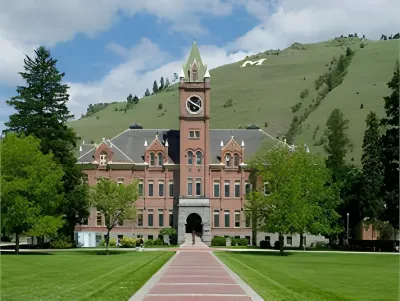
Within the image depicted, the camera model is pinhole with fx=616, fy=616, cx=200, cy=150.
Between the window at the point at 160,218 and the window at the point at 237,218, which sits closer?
the window at the point at 160,218

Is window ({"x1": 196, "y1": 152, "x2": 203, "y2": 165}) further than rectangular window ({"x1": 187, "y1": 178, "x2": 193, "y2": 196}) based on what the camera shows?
Yes

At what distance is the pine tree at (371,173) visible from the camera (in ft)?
247

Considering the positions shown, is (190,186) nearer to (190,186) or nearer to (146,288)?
(190,186)

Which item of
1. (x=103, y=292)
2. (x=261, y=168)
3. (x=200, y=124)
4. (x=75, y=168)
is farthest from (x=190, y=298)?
(x=200, y=124)

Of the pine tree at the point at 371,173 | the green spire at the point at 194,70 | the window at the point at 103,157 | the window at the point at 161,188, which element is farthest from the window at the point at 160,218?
the pine tree at the point at 371,173

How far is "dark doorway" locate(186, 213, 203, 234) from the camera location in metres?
86.8

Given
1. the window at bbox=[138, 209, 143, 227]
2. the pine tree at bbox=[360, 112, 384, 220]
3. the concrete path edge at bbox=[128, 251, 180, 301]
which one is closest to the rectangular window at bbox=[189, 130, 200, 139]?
the window at bbox=[138, 209, 143, 227]

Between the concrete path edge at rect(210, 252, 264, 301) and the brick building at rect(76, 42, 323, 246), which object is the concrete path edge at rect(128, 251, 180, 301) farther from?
the brick building at rect(76, 42, 323, 246)

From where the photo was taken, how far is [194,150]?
3388 inches

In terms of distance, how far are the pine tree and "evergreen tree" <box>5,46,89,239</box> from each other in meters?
34.3

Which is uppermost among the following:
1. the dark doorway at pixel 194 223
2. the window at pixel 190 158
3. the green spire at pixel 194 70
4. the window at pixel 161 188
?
the green spire at pixel 194 70

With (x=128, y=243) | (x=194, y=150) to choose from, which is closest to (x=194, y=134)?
(x=194, y=150)

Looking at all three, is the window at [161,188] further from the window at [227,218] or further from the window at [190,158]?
the window at [227,218]

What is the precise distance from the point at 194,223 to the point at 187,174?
7211 mm
